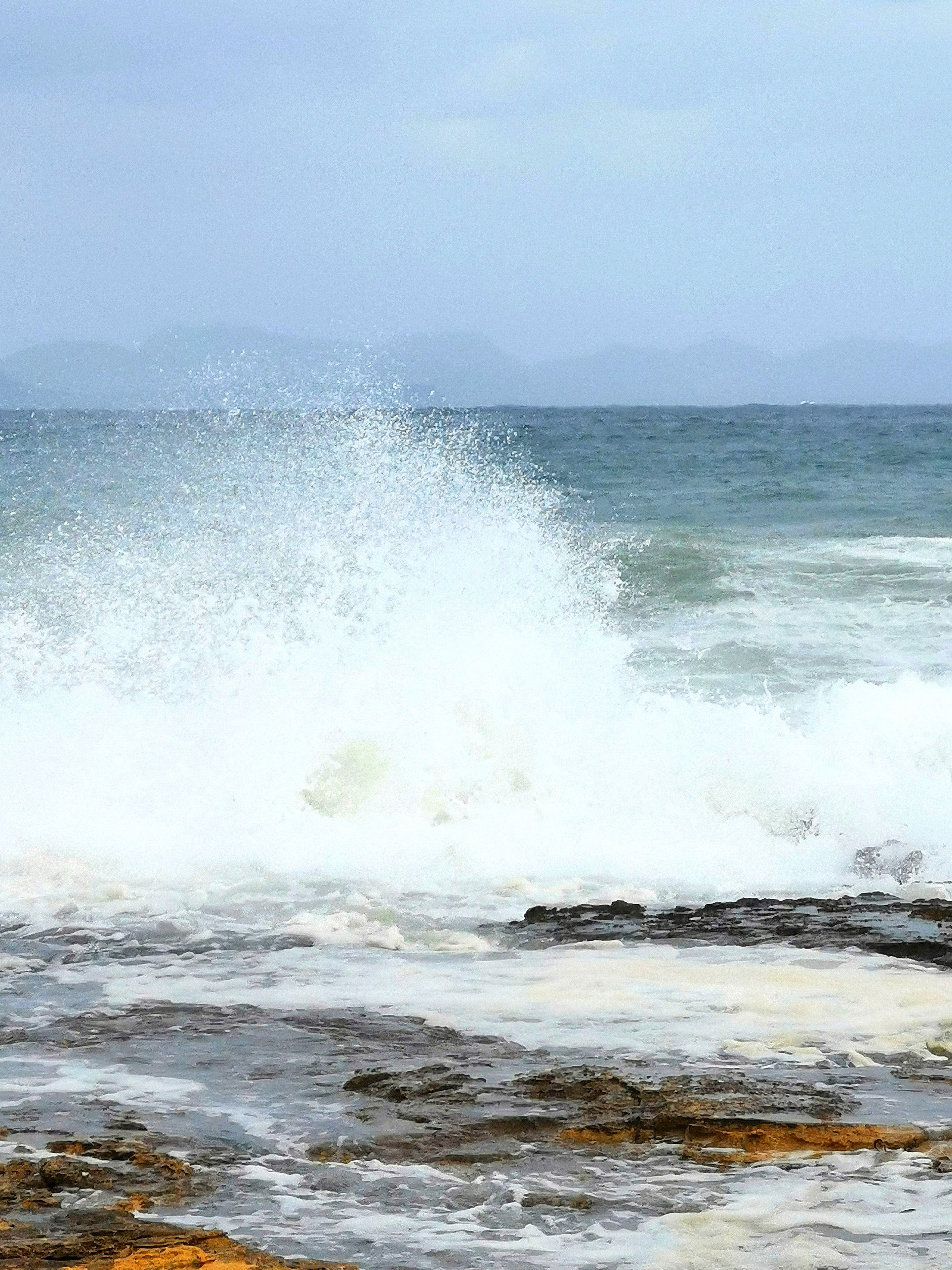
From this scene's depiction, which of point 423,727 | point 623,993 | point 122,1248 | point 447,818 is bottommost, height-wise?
point 447,818

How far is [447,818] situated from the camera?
959cm

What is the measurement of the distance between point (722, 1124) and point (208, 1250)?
60.1 inches

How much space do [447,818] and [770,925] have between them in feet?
10.1

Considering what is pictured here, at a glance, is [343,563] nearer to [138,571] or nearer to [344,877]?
[138,571]

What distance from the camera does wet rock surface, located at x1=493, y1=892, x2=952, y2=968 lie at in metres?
6.54

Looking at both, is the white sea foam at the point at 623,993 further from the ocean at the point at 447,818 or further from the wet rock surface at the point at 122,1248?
the wet rock surface at the point at 122,1248

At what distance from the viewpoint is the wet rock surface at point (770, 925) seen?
21.4ft

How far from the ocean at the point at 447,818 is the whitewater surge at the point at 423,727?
0.04 m

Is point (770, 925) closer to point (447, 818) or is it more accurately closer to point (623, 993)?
point (623, 993)

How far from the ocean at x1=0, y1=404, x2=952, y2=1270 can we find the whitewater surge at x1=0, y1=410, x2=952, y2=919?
0.12 feet

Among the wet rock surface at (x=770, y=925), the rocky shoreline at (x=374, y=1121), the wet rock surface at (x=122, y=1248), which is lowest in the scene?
the wet rock surface at (x=770, y=925)

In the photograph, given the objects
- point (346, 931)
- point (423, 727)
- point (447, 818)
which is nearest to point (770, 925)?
point (346, 931)

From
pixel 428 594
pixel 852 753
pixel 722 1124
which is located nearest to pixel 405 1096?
pixel 722 1124

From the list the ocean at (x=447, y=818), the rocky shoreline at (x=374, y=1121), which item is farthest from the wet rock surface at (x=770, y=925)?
the rocky shoreline at (x=374, y=1121)
